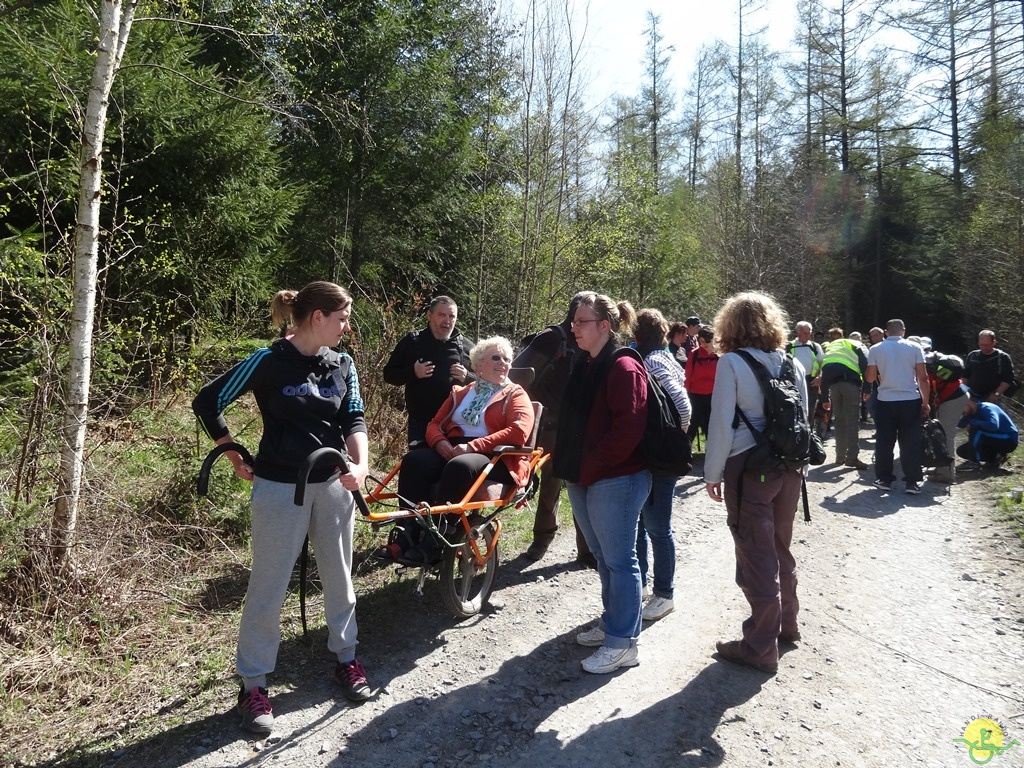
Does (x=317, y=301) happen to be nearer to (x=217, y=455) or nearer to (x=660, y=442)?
(x=217, y=455)

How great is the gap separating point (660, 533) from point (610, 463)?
1138 mm

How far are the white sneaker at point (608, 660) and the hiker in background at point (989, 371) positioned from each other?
29.2 feet

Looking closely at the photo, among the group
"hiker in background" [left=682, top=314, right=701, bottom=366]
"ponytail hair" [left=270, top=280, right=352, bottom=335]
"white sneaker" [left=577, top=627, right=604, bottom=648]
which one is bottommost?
"white sneaker" [left=577, top=627, right=604, bottom=648]

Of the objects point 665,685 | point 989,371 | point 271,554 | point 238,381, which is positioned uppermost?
point 238,381

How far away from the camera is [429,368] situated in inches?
211

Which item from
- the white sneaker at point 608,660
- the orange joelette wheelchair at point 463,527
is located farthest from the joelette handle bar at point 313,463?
the white sneaker at point 608,660

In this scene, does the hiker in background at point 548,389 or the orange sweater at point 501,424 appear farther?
the hiker in background at point 548,389

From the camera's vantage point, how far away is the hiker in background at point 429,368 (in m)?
5.40

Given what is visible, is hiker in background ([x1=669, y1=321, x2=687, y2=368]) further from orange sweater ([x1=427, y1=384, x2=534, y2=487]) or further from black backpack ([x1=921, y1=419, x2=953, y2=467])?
orange sweater ([x1=427, y1=384, x2=534, y2=487])

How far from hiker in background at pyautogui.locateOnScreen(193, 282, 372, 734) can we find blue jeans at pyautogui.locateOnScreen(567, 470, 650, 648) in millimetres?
1296

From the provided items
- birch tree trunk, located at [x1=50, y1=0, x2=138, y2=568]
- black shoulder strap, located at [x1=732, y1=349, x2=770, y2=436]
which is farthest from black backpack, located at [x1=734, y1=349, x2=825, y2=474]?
birch tree trunk, located at [x1=50, y1=0, x2=138, y2=568]

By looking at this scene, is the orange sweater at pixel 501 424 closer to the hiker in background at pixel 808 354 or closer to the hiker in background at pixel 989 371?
the hiker in background at pixel 808 354

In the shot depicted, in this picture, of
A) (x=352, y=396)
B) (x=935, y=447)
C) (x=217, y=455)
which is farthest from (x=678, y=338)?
(x=217, y=455)

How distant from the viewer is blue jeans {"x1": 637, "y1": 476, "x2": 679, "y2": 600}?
4520 mm
